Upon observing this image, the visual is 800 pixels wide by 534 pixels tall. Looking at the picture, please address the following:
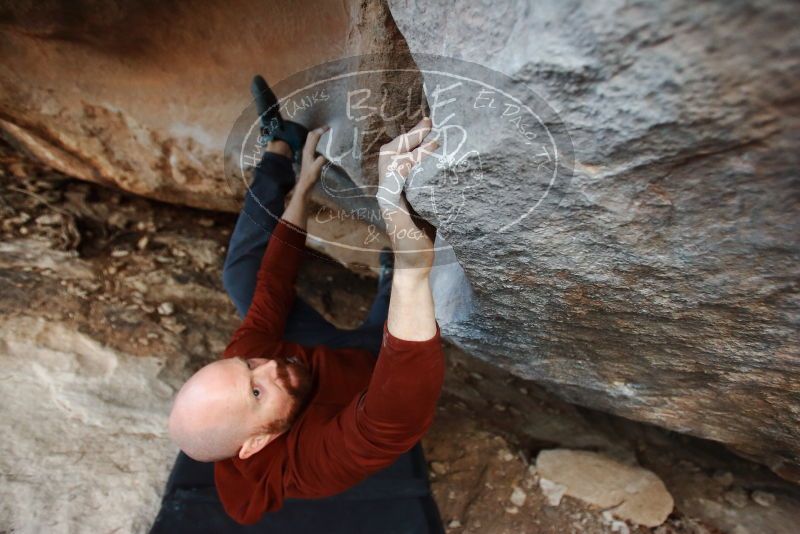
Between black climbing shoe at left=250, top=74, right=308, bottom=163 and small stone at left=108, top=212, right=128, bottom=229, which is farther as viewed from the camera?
small stone at left=108, top=212, right=128, bottom=229

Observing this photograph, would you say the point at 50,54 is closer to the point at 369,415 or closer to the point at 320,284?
the point at 320,284

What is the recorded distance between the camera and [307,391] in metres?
1.35

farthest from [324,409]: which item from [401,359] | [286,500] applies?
[401,359]

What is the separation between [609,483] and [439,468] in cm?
50

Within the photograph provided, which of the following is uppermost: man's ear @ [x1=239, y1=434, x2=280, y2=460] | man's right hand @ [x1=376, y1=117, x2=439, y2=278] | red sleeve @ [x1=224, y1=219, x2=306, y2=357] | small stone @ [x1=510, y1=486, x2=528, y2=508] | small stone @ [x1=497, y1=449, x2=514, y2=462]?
man's right hand @ [x1=376, y1=117, x2=439, y2=278]

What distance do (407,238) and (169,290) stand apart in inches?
49.7

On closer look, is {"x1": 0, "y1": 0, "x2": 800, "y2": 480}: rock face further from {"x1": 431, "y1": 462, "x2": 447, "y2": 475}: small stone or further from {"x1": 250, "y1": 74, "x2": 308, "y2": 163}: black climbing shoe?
{"x1": 431, "y1": 462, "x2": 447, "y2": 475}: small stone

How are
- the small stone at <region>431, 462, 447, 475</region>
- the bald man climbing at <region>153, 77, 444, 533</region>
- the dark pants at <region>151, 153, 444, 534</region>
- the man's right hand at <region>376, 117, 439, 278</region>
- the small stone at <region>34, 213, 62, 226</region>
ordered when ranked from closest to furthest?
the man's right hand at <region>376, 117, 439, 278</region> < the bald man climbing at <region>153, 77, 444, 533</region> < the dark pants at <region>151, 153, 444, 534</region> < the small stone at <region>431, 462, 447, 475</region> < the small stone at <region>34, 213, 62, 226</region>

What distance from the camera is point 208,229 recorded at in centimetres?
208

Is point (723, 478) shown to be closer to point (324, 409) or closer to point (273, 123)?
point (324, 409)

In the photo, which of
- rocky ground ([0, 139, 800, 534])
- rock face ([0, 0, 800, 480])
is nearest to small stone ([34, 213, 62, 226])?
rocky ground ([0, 139, 800, 534])

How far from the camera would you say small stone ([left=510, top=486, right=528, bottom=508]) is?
1.55 m

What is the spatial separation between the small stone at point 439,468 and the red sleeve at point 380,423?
490 millimetres

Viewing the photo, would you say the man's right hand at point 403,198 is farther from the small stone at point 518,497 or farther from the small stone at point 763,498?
the small stone at point 763,498
